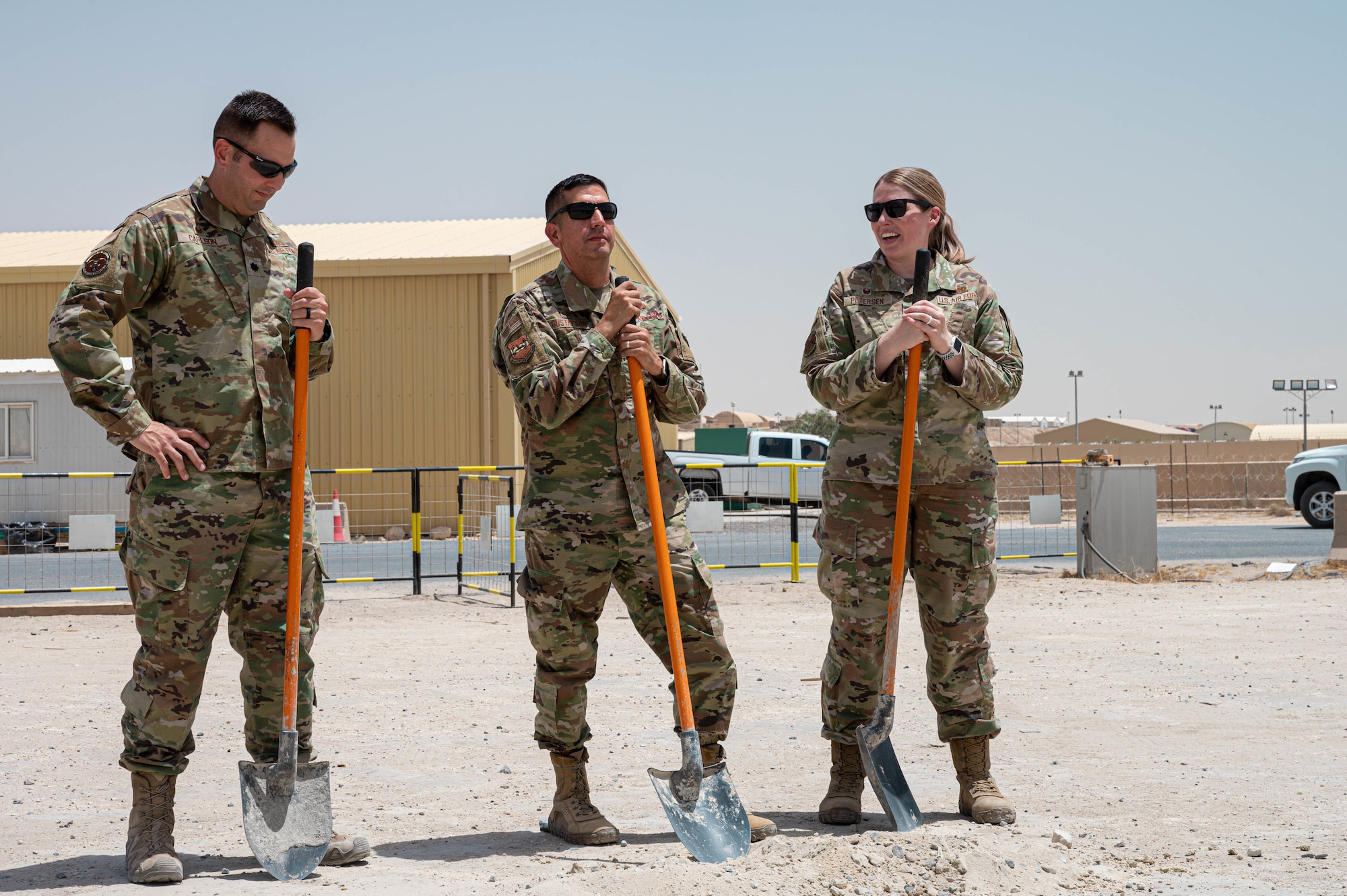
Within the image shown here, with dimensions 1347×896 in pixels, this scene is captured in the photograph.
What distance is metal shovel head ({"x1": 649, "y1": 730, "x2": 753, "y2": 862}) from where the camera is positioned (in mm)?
3436

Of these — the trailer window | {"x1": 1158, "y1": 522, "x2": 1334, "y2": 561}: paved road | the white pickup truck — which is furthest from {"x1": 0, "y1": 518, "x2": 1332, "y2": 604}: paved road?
the trailer window

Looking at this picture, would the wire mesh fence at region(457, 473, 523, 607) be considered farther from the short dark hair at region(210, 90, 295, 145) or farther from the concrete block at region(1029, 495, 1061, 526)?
the short dark hair at region(210, 90, 295, 145)

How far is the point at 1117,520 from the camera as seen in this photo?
1246 centimetres

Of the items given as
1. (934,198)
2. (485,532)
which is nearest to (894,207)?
(934,198)

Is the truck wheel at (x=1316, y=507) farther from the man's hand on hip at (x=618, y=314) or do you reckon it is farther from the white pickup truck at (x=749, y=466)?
the man's hand on hip at (x=618, y=314)

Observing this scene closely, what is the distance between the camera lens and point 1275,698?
6.16 m

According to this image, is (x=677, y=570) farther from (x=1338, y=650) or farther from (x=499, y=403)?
(x=499, y=403)

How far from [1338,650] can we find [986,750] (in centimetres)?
468

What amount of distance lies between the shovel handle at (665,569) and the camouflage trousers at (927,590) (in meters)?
0.62

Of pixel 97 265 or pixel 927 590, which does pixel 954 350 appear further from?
pixel 97 265

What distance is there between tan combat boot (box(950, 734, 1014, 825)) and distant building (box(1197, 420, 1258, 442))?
3468 inches

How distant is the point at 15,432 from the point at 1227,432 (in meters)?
87.7

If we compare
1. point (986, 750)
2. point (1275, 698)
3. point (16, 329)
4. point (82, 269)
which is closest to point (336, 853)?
point (82, 269)

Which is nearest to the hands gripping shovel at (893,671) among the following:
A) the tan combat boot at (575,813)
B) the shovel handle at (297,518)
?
the tan combat boot at (575,813)
